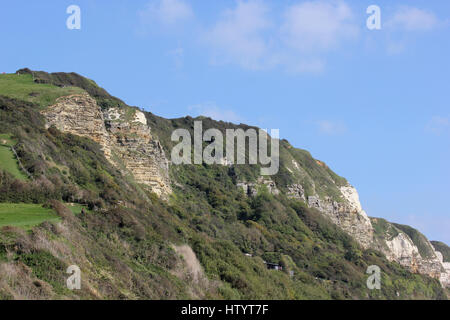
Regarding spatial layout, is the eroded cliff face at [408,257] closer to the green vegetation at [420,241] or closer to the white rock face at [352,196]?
the green vegetation at [420,241]

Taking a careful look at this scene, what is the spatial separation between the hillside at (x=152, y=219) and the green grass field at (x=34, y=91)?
0.50 feet

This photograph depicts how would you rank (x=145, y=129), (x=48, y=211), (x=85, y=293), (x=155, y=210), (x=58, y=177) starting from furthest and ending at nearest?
(x=145, y=129) < (x=155, y=210) < (x=58, y=177) < (x=48, y=211) < (x=85, y=293)

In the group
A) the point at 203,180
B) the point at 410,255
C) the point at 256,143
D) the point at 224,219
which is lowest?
the point at 410,255

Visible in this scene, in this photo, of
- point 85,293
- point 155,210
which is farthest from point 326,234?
point 85,293

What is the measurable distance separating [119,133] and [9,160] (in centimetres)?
1814

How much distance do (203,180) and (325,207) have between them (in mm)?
19859

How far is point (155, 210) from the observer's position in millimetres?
36688

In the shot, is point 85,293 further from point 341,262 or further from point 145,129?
point 341,262

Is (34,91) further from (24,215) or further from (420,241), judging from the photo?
(420,241)

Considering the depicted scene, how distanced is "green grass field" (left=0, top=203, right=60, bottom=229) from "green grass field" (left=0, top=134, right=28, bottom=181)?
2701 millimetres

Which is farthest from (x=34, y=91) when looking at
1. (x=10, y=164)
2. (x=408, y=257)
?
(x=408, y=257)

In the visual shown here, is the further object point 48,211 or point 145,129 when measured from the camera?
point 145,129
